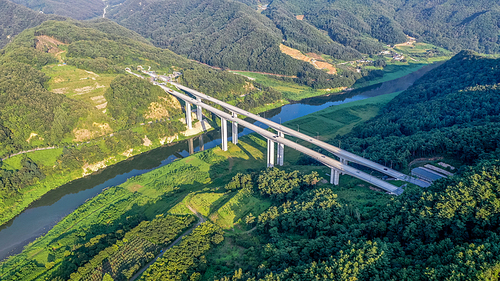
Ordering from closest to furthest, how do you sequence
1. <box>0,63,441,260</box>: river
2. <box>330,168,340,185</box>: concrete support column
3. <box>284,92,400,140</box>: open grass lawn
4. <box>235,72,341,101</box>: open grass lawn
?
1. <box>0,63,441,260</box>: river
2. <box>330,168,340,185</box>: concrete support column
3. <box>284,92,400,140</box>: open grass lawn
4. <box>235,72,341,101</box>: open grass lawn

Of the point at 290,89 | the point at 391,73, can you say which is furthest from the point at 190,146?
the point at 391,73

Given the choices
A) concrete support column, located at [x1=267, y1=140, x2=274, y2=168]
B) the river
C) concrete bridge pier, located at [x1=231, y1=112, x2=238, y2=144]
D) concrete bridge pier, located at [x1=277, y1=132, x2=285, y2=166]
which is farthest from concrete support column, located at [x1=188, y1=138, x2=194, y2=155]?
concrete bridge pier, located at [x1=277, y1=132, x2=285, y2=166]

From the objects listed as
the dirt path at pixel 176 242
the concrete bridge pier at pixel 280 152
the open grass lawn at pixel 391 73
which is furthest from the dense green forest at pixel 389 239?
the open grass lawn at pixel 391 73

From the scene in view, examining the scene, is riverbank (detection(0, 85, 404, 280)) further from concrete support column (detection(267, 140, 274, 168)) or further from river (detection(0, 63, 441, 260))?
concrete support column (detection(267, 140, 274, 168))

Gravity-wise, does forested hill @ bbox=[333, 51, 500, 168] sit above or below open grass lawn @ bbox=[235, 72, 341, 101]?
above

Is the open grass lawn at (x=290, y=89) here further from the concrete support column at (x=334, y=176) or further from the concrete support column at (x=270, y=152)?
the concrete support column at (x=334, y=176)

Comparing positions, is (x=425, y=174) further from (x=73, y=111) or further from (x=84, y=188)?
(x=73, y=111)
